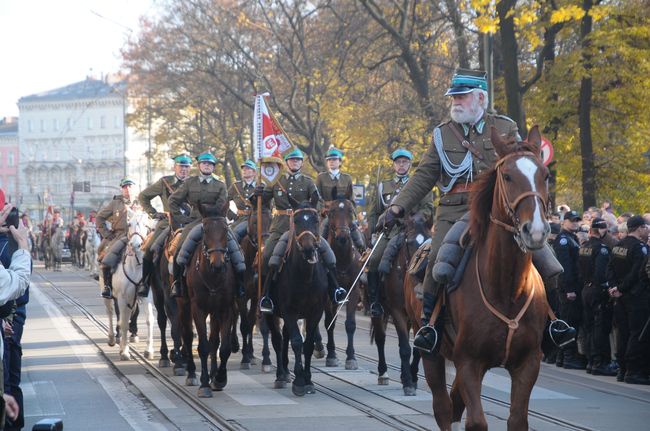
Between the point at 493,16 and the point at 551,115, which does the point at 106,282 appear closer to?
the point at 493,16

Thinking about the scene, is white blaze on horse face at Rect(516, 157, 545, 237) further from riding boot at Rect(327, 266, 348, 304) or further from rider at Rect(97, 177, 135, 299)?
rider at Rect(97, 177, 135, 299)

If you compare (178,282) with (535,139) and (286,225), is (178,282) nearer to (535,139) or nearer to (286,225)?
(286,225)

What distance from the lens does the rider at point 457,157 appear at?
9211 mm

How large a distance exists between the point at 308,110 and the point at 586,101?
14.4 metres

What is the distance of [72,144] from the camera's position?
149 metres

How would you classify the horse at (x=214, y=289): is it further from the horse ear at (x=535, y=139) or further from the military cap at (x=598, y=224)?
the horse ear at (x=535, y=139)

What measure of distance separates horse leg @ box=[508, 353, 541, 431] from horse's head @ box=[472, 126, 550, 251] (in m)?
0.86

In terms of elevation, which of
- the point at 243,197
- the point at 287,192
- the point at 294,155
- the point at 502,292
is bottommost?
the point at 502,292

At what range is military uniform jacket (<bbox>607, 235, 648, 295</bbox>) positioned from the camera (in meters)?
15.8

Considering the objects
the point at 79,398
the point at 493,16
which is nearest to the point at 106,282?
the point at 79,398

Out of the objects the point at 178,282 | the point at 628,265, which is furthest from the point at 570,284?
the point at 178,282

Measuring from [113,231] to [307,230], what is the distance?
6.77 meters

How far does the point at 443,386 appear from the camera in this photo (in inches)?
374

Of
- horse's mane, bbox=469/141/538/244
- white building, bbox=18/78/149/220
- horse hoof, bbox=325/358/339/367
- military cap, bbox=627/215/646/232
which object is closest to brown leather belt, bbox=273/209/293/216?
horse hoof, bbox=325/358/339/367
